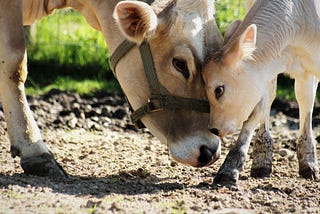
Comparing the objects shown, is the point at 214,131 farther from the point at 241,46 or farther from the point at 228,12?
the point at 228,12

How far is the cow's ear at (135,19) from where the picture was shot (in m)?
5.89

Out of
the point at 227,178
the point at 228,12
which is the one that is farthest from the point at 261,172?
the point at 228,12

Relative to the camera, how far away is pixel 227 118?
6.09 metres

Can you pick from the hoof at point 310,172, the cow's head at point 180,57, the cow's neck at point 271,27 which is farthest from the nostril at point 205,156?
the hoof at point 310,172

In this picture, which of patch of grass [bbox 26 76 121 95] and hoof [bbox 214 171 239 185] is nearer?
hoof [bbox 214 171 239 185]

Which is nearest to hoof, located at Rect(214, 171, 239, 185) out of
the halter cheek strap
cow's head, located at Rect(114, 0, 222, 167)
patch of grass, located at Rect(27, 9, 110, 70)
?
cow's head, located at Rect(114, 0, 222, 167)

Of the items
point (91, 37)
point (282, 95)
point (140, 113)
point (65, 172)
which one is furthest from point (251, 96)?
point (91, 37)

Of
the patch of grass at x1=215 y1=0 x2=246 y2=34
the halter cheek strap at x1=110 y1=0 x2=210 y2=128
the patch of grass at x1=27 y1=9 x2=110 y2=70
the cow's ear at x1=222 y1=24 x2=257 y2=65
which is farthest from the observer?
the patch of grass at x1=27 y1=9 x2=110 y2=70

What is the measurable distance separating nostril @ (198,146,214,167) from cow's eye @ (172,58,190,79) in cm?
53

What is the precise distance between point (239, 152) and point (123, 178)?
92 cm

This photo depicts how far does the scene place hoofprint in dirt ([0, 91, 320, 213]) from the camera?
5.39 m

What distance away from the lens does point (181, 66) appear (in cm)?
612

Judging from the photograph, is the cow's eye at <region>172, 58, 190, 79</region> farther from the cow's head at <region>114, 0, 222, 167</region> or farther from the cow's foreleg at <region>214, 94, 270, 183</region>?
the cow's foreleg at <region>214, 94, 270, 183</region>

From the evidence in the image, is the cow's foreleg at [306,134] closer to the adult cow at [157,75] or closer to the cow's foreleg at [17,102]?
the adult cow at [157,75]
